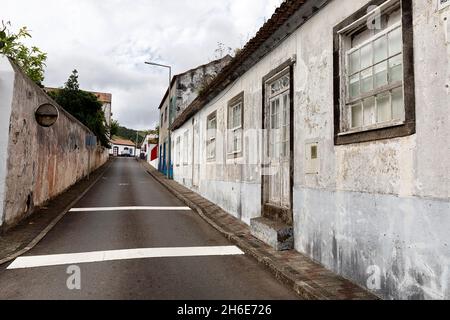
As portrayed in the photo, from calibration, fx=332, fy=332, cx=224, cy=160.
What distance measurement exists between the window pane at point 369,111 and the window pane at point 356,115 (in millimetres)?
97

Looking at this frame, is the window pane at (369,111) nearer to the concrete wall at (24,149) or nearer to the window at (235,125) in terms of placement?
the window at (235,125)

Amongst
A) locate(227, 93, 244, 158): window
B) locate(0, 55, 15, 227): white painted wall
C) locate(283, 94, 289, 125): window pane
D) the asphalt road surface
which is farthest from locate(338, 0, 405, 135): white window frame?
locate(0, 55, 15, 227): white painted wall

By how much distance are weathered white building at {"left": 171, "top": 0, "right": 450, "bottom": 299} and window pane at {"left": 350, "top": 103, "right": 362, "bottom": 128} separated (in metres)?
0.01

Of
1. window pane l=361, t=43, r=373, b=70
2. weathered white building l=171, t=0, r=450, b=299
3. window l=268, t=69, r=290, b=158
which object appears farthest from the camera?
window l=268, t=69, r=290, b=158

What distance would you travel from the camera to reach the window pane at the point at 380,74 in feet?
12.7

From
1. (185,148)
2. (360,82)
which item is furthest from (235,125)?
(185,148)

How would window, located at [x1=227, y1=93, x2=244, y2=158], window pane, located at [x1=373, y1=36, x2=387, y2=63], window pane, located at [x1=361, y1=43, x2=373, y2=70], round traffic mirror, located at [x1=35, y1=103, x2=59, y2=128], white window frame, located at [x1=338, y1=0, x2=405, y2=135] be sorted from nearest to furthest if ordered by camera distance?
white window frame, located at [x1=338, y1=0, x2=405, y2=135]
window pane, located at [x1=373, y1=36, x2=387, y2=63]
window pane, located at [x1=361, y1=43, x2=373, y2=70]
round traffic mirror, located at [x1=35, y1=103, x2=59, y2=128]
window, located at [x1=227, y1=93, x2=244, y2=158]

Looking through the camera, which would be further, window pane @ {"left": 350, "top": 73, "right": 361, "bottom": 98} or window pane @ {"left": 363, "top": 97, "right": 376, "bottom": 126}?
window pane @ {"left": 350, "top": 73, "right": 361, "bottom": 98}

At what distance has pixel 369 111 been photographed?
13.6 feet

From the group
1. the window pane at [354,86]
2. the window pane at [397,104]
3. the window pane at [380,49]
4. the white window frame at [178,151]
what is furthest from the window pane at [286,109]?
the white window frame at [178,151]

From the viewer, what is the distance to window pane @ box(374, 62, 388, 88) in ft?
12.7

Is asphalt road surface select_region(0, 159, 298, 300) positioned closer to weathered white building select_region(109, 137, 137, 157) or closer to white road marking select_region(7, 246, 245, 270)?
white road marking select_region(7, 246, 245, 270)
